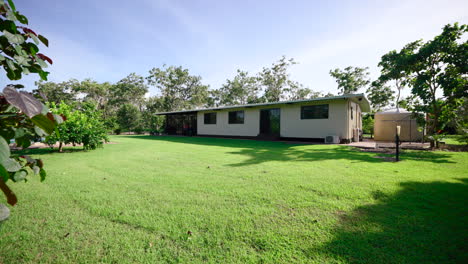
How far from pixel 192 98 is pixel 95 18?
1101 inches

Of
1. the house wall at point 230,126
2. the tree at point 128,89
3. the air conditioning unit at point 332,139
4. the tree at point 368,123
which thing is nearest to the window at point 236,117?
the house wall at point 230,126

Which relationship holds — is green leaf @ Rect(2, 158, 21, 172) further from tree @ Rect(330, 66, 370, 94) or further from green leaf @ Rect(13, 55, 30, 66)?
tree @ Rect(330, 66, 370, 94)

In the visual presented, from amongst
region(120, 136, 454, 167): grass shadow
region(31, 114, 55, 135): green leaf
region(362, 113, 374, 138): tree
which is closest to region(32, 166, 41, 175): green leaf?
region(31, 114, 55, 135): green leaf

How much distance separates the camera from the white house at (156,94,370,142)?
37.5 feet

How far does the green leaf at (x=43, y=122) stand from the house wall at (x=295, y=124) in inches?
505

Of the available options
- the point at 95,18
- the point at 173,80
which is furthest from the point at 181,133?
the point at 173,80

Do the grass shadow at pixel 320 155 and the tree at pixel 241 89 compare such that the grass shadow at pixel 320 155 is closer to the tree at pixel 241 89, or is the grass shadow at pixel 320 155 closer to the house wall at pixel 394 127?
the house wall at pixel 394 127

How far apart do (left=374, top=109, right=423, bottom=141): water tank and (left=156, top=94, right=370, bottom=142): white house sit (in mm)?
1347

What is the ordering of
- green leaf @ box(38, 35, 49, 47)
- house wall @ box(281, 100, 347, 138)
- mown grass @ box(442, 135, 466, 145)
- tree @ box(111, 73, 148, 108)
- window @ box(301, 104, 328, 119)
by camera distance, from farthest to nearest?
tree @ box(111, 73, 148, 108)
window @ box(301, 104, 328, 119)
house wall @ box(281, 100, 347, 138)
mown grass @ box(442, 135, 466, 145)
green leaf @ box(38, 35, 49, 47)

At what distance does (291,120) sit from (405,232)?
463 inches

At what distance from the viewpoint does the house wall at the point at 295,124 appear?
37.3ft

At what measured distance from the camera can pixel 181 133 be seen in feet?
70.8

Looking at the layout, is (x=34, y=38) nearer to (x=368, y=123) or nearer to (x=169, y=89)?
(x=368, y=123)

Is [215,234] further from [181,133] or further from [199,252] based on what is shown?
[181,133]
